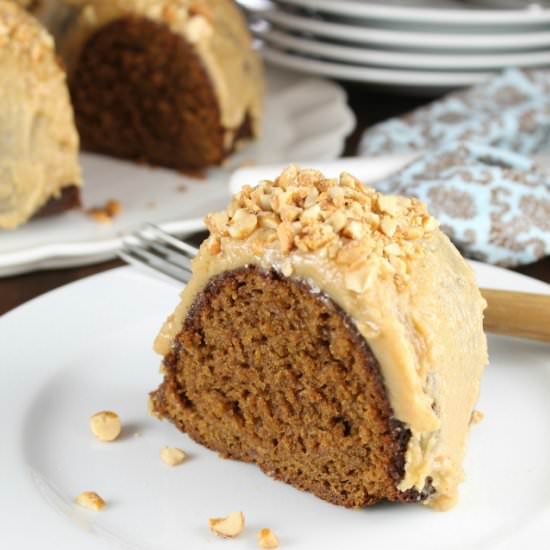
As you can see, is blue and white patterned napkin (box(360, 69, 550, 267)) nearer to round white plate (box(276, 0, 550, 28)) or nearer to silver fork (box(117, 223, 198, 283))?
round white plate (box(276, 0, 550, 28))

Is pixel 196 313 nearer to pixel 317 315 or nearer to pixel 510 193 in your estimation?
pixel 317 315

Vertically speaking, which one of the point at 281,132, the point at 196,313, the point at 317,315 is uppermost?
the point at 317,315

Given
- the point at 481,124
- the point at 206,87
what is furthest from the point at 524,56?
the point at 206,87

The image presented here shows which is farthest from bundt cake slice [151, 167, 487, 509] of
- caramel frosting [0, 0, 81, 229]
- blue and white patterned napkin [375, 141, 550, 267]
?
caramel frosting [0, 0, 81, 229]

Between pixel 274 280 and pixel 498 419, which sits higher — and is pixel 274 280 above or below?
above

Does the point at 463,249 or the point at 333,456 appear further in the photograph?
the point at 463,249
